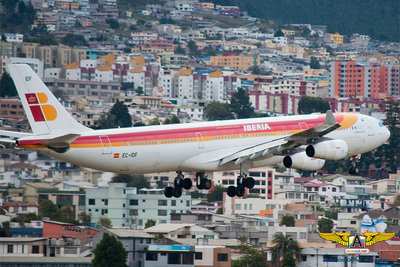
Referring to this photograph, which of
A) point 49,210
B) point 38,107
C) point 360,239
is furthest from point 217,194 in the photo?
point 38,107

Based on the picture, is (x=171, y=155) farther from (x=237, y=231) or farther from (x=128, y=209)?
(x=128, y=209)

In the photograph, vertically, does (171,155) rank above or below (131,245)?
above

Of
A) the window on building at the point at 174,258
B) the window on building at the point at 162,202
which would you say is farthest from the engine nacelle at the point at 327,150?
the window on building at the point at 162,202

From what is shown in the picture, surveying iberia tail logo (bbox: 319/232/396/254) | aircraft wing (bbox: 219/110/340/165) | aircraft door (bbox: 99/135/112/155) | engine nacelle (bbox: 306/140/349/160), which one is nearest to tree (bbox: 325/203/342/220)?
iberia tail logo (bbox: 319/232/396/254)

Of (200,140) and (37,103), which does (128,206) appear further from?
(37,103)

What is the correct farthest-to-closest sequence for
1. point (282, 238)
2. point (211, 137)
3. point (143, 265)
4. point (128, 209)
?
point (128, 209) → point (282, 238) → point (143, 265) → point (211, 137)

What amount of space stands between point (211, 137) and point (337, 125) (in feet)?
24.6

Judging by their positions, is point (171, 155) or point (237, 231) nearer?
point (171, 155)

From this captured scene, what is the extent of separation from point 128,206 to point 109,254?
161 feet

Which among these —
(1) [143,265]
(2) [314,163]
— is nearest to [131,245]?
(1) [143,265]

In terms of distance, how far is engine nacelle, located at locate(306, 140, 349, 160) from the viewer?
7594 cm

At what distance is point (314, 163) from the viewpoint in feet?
258

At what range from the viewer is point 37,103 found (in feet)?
234

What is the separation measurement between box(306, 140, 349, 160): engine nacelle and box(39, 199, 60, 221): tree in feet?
Result: 236
